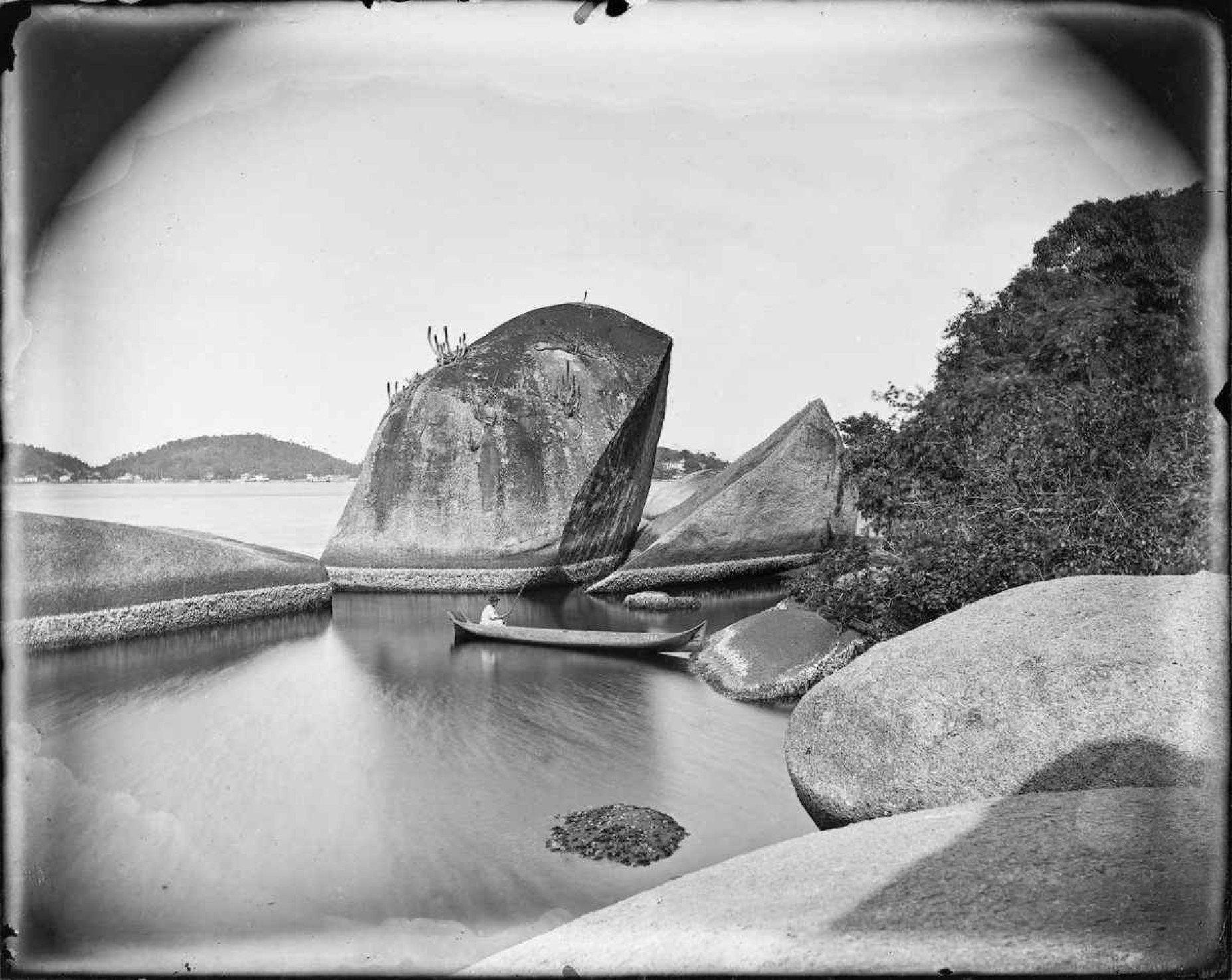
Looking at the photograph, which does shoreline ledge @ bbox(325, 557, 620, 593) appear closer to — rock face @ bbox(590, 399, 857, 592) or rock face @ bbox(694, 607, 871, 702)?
rock face @ bbox(590, 399, 857, 592)

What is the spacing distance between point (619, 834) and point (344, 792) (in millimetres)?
2751

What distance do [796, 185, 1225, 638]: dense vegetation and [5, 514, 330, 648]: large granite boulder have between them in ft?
33.7

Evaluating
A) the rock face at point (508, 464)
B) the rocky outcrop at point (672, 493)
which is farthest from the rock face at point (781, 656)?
the rocky outcrop at point (672, 493)

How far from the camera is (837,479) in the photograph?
23734 millimetres

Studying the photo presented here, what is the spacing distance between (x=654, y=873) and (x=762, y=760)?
2913 millimetres


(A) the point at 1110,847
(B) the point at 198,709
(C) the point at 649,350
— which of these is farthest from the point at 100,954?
(C) the point at 649,350

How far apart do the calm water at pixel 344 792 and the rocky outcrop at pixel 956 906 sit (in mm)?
1215

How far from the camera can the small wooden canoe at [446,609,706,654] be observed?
13523 millimetres

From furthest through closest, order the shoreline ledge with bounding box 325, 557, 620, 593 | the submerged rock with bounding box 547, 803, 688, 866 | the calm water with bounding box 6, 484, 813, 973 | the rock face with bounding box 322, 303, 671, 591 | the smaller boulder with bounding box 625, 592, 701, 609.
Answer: the rock face with bounding box 322, 303, 671, 591 → the shoreline ledge with bounding box 325, 557, 620, 593 → the smaller boulder with bounding box 625, 592, 701, 609 → the submerged rock with bounding box 547, 803, 688, 866 → the calm water with bounding box 6, 484, 813, 973

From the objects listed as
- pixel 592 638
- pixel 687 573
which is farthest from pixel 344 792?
pixel 687 573

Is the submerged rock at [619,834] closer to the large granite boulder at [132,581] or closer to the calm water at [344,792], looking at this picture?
the calm water at [344,792]

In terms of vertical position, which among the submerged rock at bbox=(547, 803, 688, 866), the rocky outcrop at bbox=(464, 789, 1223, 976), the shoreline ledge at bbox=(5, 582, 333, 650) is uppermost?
the rocky outcrop at bbox=(464, 789, 1223, 976)

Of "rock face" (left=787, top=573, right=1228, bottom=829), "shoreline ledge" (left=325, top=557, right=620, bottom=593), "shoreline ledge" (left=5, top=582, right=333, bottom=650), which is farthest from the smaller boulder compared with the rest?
"rock face" (left=787, top=573, right=1228, bottom=829)

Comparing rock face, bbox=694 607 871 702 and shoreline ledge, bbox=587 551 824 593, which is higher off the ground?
rock face, bbox=694 607 871 702
